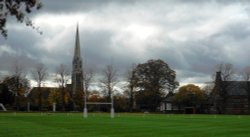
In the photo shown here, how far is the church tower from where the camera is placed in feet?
434

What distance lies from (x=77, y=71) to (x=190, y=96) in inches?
1490

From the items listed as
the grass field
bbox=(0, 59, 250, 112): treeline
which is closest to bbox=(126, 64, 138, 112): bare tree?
bbox=(0, 59, 250, 112): treeline

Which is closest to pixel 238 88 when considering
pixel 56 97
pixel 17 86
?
pixel 56 97

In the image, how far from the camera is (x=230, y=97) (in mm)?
133375

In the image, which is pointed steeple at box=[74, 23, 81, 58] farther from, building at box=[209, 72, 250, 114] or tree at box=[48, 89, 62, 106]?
building at box=[209, 72, 250, 114]

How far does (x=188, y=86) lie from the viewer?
12638cm

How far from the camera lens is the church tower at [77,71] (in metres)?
132

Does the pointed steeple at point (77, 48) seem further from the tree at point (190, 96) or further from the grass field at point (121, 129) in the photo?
the grass field at point (121, 129)

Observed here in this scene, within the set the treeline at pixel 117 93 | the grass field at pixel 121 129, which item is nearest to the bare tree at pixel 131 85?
the treeline at pixel 117 93

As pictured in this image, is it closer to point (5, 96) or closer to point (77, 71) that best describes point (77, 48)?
point (77, 71)

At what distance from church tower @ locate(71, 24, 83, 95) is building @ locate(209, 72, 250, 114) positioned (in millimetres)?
37477

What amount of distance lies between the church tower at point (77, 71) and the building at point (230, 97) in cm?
3748

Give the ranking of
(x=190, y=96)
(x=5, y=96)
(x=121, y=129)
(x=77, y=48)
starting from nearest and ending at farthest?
(x=121, y=129), (x=5, y=96), (x=190, y=96), (x=77, y=48)

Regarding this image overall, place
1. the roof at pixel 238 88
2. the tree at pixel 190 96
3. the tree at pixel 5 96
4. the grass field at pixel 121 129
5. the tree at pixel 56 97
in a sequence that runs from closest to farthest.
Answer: the grass field at pixel 121 129, the tree at pixel 5 96, the tree at pixel 56 97, the tree at pixel 190 96, the roof at pixel 238 88
